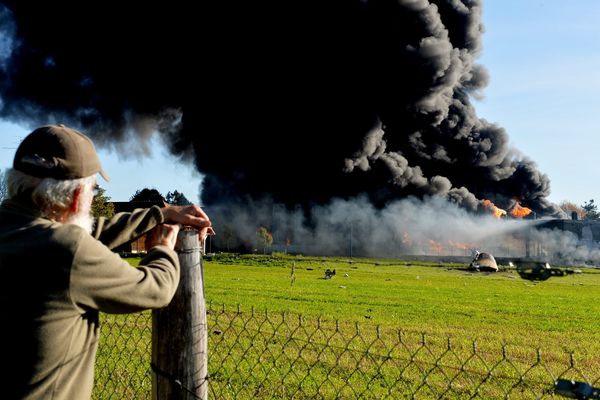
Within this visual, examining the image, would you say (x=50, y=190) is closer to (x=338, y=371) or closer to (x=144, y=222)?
(x=144, y=222)

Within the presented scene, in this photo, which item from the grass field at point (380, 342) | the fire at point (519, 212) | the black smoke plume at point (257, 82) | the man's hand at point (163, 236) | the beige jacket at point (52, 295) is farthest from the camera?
the fire at point (519, 212)

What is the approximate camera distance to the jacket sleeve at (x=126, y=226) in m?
2.66

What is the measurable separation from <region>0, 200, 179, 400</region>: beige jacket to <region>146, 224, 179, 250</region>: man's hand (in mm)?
277

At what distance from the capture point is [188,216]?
2.63 m

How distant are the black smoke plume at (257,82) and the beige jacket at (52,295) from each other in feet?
186

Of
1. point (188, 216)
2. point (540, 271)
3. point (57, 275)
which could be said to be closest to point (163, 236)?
point (188, 216)

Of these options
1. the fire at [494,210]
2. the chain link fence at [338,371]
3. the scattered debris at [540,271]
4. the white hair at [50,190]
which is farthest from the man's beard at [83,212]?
the fire at [494,210]

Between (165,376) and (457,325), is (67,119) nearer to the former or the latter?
(457,325)

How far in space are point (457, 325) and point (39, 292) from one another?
10372 mm

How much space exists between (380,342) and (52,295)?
724 centimetres

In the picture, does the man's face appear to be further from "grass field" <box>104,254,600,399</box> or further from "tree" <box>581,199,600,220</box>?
"tree" <box>581,199,600,220</box>

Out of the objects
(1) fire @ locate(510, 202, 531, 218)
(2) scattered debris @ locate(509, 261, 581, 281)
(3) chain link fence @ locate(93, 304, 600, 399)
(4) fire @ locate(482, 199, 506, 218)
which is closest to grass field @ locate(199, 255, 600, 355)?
(3) chain link fence @ locate(93, 304, 600, 399)

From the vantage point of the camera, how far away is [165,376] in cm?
268

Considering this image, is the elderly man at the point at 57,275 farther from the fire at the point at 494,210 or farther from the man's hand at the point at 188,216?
the fire at the point at 494,210
